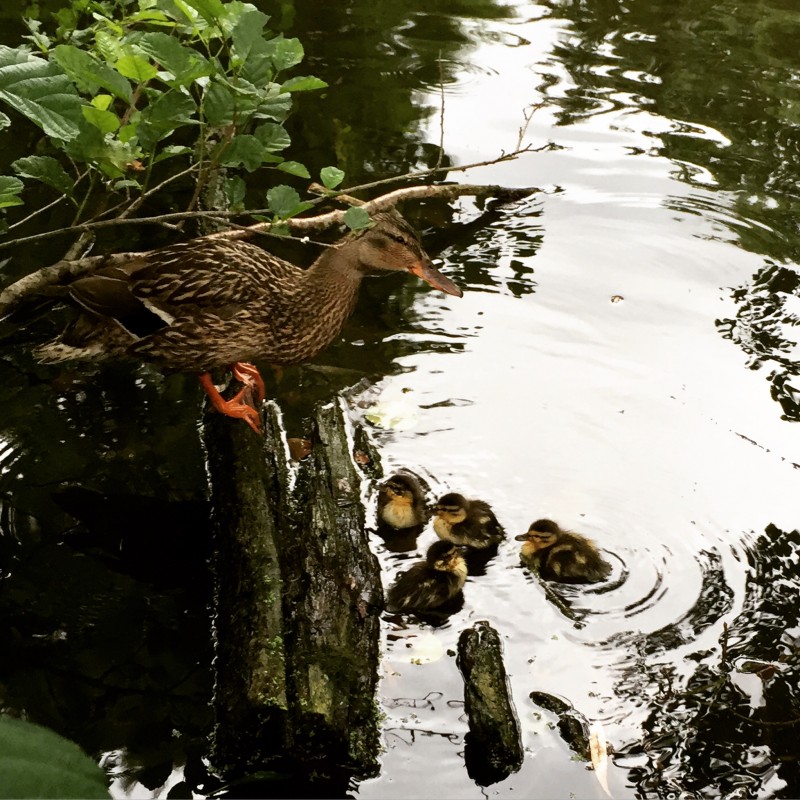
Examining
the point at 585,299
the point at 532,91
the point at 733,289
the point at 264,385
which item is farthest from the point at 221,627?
the point at 532,91

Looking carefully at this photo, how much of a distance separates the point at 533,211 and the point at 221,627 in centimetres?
316

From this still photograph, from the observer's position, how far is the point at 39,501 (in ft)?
10.00

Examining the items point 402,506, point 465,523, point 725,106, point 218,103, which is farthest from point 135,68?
point 725,106

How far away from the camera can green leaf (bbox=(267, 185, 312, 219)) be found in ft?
8.30

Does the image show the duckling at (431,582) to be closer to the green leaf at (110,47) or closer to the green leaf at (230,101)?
the green leaf at (230,101)

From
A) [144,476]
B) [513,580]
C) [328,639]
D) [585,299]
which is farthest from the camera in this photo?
[585,299]

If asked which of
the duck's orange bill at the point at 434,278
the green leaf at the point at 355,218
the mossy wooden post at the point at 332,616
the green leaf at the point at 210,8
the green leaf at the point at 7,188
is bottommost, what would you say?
the mossy wooden post at the point at 332,616

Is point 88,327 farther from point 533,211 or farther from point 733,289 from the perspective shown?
point 733,289

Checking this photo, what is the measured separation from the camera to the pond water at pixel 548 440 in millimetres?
2422

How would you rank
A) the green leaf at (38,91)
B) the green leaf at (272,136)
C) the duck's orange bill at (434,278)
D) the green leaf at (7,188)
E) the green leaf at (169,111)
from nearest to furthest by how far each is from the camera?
the green leaf at (38,91) < the green leaf at (7,188) < the green leaf at (169,111) < the green leaf at (272,136) < the duck's orange bill at (434,278)

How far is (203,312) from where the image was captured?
321cm

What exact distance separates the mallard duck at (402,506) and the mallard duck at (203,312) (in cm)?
52

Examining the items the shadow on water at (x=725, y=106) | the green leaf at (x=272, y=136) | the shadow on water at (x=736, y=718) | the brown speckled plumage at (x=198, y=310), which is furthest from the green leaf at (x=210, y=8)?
the shadow on water at (x=725, y=106)

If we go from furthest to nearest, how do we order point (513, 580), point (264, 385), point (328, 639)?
point (264, 385) < point (513, 580) < point (328, 639)
